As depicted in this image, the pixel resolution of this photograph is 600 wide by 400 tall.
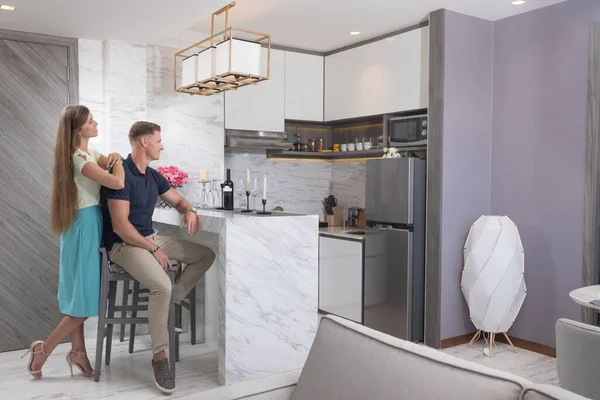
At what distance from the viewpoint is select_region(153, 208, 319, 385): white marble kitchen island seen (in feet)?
10.8

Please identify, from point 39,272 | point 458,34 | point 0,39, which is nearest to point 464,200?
point 458,34

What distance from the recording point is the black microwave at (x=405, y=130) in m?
4.59

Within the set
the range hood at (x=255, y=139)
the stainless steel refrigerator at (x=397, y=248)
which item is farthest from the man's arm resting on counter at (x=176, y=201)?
the stainless steel refrigerator at (x=397, y=248)

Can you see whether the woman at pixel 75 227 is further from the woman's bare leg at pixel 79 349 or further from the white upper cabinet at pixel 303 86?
the white upper cabinet at pixel 303 86

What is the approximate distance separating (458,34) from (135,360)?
356 centimetres

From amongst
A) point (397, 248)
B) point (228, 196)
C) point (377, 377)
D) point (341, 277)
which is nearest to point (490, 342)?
point (397, 248)

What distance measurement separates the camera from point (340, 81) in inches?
221

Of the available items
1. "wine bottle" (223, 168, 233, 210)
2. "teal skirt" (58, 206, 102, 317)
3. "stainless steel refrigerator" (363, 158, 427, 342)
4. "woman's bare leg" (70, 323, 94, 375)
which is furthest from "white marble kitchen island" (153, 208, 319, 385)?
"stainless steel refrigerator" (363, 158, 427, 342)

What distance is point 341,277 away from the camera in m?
5.17

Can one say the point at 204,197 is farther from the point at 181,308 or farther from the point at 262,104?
the point at 262,104

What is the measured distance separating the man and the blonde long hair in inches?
9.7

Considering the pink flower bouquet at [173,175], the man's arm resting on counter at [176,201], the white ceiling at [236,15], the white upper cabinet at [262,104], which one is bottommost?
the man's arm resting on counter at [176,201]

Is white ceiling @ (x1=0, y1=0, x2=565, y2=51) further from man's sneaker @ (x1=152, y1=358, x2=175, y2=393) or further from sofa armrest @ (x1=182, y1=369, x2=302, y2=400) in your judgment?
sofa armrest @ (x1=182, y1=369, x2=302, y2=400)

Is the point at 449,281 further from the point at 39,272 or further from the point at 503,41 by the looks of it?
the point at 39,272
